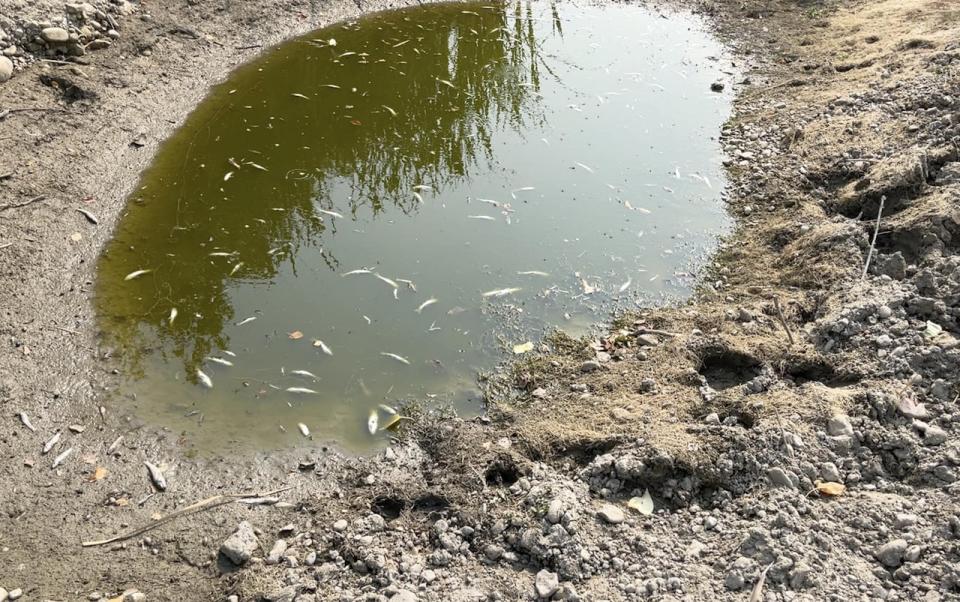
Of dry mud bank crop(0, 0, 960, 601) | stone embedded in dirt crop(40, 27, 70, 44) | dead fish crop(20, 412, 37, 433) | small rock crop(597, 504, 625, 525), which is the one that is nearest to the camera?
dry mud bank crop(0, 0, 960, 601)

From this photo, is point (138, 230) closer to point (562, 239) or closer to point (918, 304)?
point (562, 239)

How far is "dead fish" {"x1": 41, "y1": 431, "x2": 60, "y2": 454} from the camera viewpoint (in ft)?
14.5

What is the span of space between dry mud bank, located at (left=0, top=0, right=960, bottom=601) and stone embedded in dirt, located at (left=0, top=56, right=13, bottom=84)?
20cm

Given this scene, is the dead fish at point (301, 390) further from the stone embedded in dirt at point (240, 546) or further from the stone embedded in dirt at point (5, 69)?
the stone embedded in dirt at point (5, 69)

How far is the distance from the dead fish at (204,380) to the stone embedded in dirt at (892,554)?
387cm

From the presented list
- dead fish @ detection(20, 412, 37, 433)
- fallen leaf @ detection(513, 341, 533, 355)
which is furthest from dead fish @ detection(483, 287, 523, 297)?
dead fish @ detection(20, 412, 37, 433)

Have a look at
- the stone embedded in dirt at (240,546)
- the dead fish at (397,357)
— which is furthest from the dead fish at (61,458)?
the dead fish at (397,357)

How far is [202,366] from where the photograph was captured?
16.7ft

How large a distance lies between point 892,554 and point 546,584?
4.95 feet

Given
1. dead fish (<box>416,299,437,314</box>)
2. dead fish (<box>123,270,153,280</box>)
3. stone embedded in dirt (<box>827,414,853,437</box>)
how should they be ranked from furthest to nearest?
dead fish (<box>123,270,153,280</box>) → dead fish (<box>416,299,437,314</box>) → stone embedded in dirt (<box>827,414,853,437</box>)

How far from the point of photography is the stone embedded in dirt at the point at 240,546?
384cm

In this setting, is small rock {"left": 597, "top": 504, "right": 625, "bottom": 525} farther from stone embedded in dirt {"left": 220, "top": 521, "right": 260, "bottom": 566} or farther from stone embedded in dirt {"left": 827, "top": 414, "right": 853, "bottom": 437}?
stone embedded in dirt {"left": 220, "top": 521, "right": 260, "bottom": 566}

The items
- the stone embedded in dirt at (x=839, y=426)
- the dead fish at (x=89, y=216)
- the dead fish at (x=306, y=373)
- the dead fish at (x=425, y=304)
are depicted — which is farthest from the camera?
the dead fish at (x=89, y=216)

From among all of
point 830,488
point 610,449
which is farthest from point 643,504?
point 830,488
